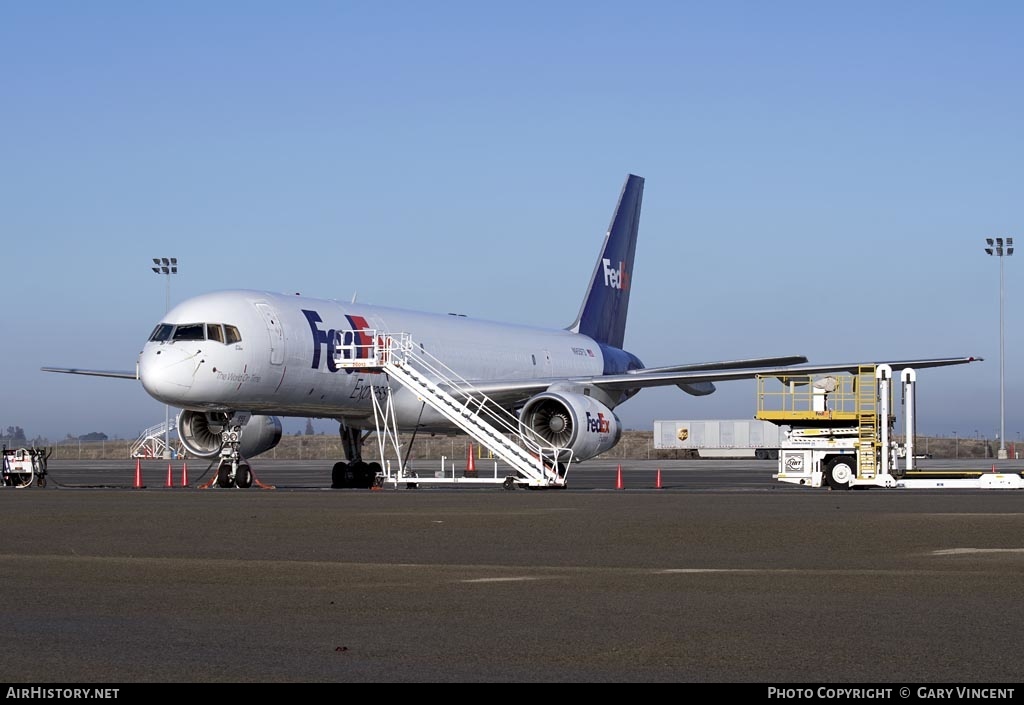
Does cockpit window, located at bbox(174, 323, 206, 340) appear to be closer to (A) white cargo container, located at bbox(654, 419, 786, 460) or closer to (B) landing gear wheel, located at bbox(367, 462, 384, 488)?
(B) landing gear wheel, located at bbox(367, 462, 384, 488)

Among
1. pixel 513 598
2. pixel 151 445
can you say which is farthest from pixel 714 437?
pixel 513 598

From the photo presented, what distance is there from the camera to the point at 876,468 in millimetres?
28984

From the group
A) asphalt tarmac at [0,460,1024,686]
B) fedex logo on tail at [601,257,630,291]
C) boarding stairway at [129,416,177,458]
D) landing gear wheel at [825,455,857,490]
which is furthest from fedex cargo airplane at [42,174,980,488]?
boarding stairway at [129,416,177,458]

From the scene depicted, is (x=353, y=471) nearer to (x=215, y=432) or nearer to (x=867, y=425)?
(x=215, y=432)

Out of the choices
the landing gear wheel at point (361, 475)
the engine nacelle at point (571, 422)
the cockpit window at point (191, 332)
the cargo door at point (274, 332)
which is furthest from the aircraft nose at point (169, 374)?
the engine nacelle at point (571, 422)

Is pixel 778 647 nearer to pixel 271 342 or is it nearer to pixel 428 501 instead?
pixel 428 501

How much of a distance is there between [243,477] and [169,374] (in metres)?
2.67

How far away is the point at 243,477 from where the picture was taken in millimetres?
29188

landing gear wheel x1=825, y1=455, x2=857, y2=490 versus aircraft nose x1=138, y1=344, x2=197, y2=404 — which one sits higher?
aircraft nose x1=138, y1=344, x2=197, y2=404

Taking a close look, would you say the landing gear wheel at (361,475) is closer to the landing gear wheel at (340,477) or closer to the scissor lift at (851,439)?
the landing gear wheel at (340,477)

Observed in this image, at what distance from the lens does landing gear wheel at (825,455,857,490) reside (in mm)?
29344

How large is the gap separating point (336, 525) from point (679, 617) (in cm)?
894

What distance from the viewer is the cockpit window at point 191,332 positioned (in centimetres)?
2872

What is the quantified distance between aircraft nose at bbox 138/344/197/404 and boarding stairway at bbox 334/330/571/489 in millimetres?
3909
